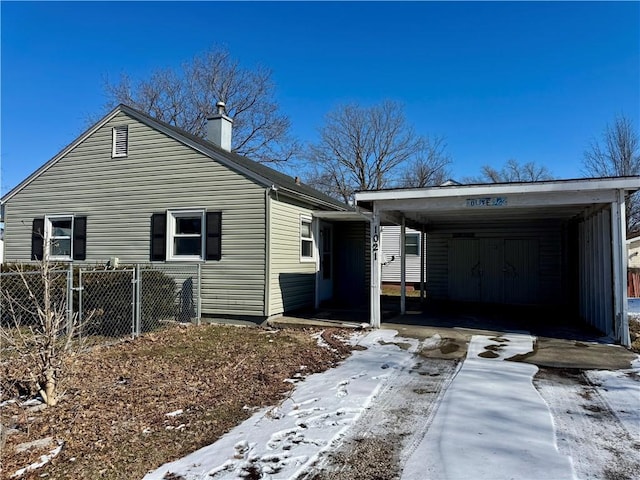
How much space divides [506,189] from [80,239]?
410 inches

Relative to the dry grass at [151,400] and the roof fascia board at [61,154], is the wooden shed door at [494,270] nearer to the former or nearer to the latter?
the dry grass at [151,400]

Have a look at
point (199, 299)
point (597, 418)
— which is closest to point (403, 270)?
point (199, 299)

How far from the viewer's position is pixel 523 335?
8.38 metres

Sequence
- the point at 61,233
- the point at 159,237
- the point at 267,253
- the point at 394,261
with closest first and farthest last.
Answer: the point at 267,253
the point at 159,237
the point at 61,233
the point at 394,261

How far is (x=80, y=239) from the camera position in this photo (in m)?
11.4

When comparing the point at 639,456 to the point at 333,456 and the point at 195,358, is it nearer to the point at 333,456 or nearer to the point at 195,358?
the point at 333,456

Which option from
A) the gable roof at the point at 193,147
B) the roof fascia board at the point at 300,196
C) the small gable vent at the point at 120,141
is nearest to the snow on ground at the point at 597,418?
the roof fascia board at the point at 300,196

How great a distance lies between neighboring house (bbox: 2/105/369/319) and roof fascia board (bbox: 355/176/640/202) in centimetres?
225

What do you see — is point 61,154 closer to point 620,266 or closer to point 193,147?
point 193,147

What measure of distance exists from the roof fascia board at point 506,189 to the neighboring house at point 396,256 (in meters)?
11.9

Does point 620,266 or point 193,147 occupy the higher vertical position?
point 193,147

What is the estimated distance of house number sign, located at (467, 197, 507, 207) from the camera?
27.2 ft

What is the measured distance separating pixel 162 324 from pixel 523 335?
24.1ft

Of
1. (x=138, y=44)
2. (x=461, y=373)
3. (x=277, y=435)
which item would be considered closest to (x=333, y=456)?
(x=277, y=435)
